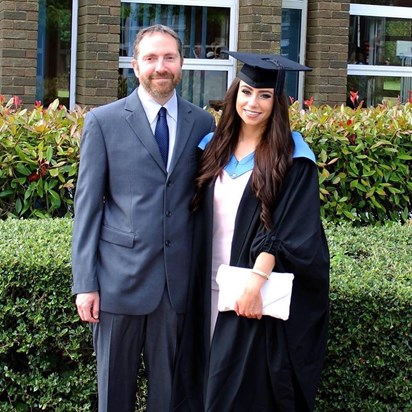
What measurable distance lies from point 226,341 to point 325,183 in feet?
11.4

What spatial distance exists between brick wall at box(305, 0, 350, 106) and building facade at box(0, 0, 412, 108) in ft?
0.04

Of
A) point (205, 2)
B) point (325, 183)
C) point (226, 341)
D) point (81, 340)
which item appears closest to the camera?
point (226, 341)

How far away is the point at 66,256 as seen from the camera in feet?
15.8

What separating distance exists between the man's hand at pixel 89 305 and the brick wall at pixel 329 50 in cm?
716

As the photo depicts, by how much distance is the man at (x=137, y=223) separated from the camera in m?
3.94

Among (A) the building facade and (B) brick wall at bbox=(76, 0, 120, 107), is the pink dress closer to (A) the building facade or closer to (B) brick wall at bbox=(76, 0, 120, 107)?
(A) the building facade

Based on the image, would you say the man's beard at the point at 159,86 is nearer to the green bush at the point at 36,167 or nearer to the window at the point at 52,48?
the green bush at the point at 36,167

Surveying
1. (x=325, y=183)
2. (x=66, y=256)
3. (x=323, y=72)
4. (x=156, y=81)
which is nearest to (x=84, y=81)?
(x=323, y=72)

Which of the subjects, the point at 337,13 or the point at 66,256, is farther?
the point at 337,13

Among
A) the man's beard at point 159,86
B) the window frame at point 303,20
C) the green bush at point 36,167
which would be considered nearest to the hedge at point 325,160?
the green bush at point 36,167

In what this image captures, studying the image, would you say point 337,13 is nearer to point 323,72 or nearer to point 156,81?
point 323,72

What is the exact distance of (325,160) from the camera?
7039 mm

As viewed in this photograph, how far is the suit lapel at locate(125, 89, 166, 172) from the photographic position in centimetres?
398

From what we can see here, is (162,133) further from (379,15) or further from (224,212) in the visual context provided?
(379,15)
